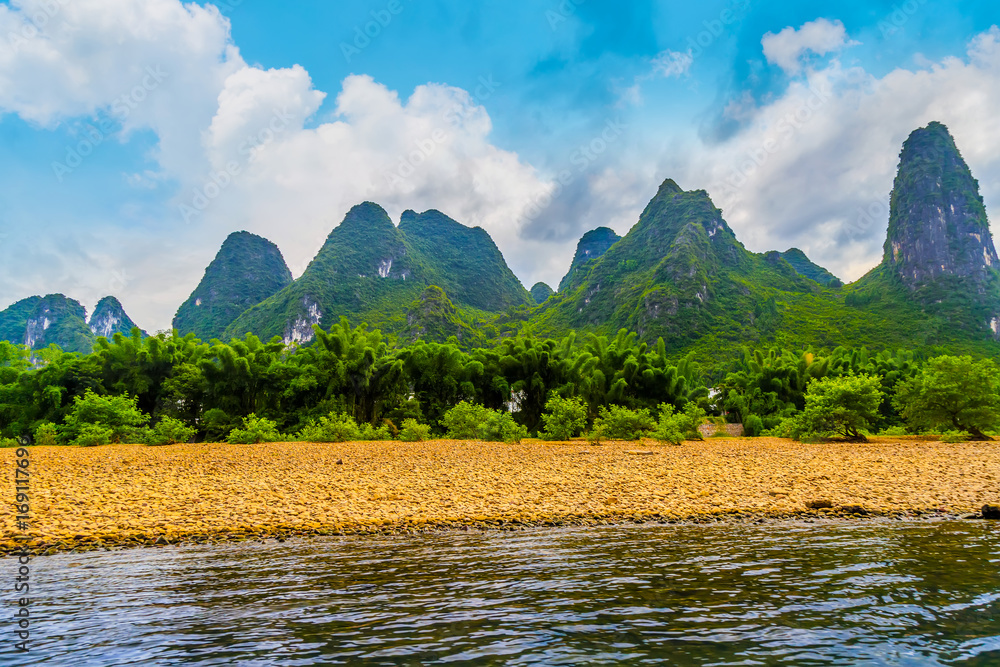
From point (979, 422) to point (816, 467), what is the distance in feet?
42.2

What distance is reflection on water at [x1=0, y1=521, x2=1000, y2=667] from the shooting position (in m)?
3.53

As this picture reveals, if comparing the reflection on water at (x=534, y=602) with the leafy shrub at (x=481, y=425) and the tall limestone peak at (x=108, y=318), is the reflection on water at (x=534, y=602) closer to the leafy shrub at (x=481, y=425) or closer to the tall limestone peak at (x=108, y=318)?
the leafy shrub at (x=481, y=425)

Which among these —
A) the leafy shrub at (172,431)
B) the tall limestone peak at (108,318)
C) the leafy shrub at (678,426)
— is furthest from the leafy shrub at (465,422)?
the tall limestone peak at (108,318)

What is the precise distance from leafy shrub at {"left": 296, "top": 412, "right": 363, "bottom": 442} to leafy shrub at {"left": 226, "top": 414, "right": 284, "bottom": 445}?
1.31 metres

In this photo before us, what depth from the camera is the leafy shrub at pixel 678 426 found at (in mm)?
20578

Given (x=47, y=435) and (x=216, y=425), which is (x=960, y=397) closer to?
(x=216, y=425)

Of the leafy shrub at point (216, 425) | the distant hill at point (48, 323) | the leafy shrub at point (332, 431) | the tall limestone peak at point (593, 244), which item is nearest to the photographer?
the leafy shrub at point (332, 431)

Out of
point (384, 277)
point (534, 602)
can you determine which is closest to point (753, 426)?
point (534, 602)

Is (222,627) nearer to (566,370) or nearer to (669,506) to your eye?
(669,506)

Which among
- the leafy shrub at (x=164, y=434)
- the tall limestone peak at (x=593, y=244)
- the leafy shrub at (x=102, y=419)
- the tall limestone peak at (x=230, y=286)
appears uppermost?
the tall limestone peak at (x=593, y=244)

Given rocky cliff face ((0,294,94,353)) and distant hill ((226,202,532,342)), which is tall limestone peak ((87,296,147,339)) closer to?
rocky cliff face ((0,294,94,353))

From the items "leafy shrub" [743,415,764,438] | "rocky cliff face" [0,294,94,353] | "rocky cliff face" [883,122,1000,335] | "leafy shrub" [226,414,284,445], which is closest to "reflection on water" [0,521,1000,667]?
"leafy shrub" [226,414,284,445]

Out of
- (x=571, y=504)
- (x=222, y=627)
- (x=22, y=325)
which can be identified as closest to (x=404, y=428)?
(x=571, y=504)

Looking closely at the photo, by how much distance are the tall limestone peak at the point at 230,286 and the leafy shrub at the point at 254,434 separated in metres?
121
